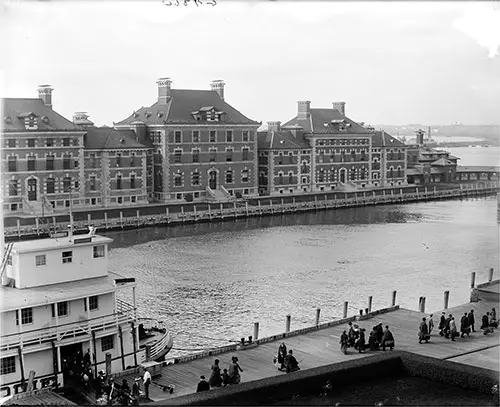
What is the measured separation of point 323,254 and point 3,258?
2107 cm

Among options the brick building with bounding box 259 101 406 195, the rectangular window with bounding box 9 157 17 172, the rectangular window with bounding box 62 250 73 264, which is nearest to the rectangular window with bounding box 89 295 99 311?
the rectangular window with bounding box 62 250 73 264

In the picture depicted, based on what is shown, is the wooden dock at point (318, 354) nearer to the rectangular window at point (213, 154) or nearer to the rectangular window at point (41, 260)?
the rectangular window at point (41, 260)

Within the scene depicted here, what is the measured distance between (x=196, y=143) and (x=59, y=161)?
10.0 m

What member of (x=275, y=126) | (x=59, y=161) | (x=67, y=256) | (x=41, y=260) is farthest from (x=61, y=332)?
(x=275, y=126)

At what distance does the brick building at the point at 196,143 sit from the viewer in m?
51.5

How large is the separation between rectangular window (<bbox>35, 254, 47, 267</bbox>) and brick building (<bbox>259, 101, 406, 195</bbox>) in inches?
1609

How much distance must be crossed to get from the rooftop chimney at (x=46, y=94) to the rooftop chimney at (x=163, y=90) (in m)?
8.42

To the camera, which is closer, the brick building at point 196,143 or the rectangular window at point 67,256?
the rectangular window at point 67,256

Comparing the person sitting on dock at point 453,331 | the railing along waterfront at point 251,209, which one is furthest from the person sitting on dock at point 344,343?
the railing along waterfront at point 251,209

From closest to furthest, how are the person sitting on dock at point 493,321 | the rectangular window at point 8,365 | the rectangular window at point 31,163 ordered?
the rectangular window at point 8,365 < the person sitting on dock at point 493,321 < the rectangular window at point 31,163

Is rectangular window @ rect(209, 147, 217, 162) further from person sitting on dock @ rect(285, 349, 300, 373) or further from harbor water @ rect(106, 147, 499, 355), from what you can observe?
person sitting on dock @ rect(285, 349, 300, 373)

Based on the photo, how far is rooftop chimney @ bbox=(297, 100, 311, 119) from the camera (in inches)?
2404

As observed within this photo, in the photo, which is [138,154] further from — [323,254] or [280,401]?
[280,401]

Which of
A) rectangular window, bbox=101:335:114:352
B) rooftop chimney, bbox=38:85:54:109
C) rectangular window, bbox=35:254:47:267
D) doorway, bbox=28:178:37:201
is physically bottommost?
rectangular window, bbox=101:335:114:352
